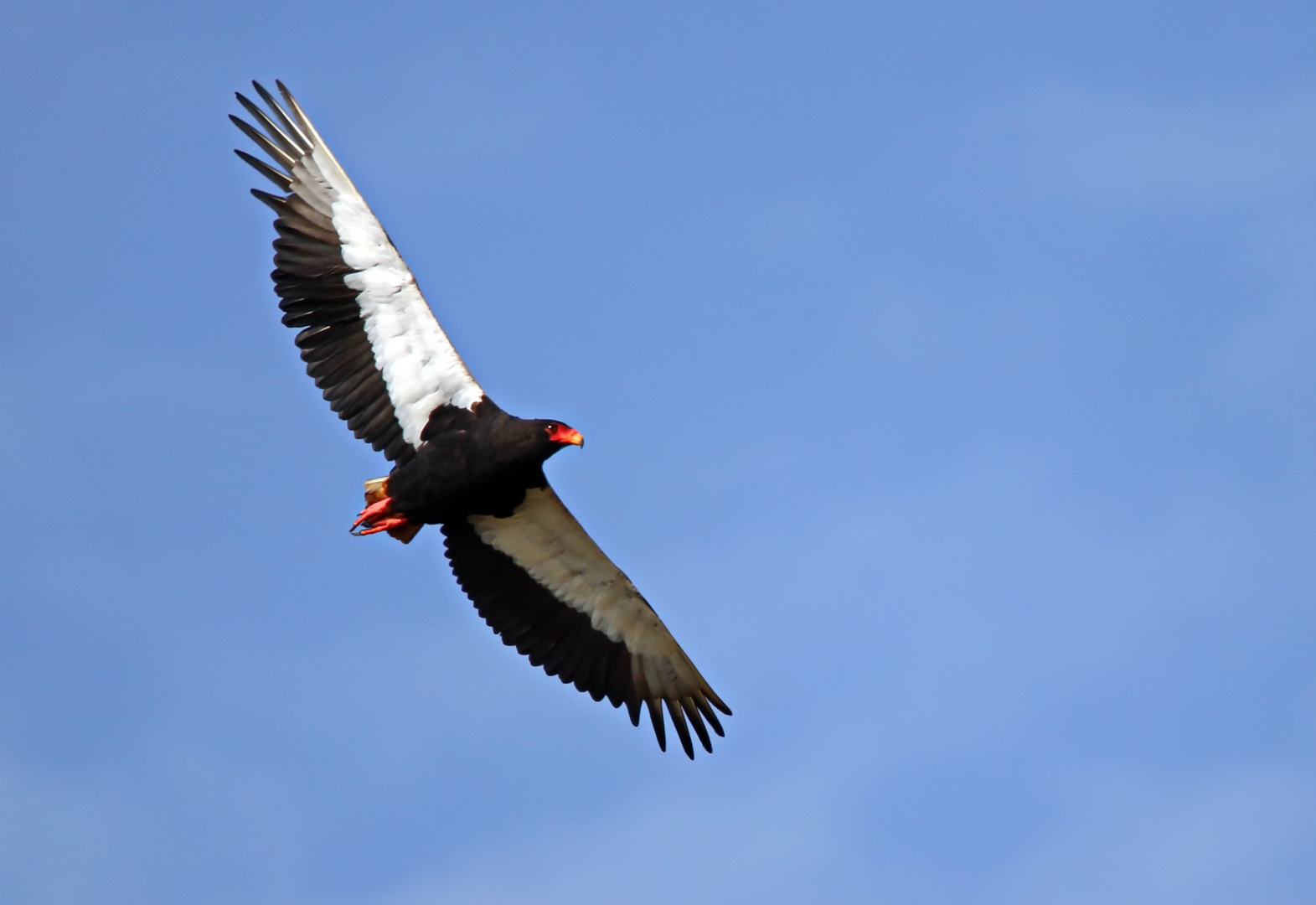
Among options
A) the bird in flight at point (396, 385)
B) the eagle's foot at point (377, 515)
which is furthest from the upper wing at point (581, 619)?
the eagle's foot at point (377, 515)

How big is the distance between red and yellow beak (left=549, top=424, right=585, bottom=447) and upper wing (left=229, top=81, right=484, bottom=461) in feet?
3.66

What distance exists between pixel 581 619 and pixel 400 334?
421 centimetres

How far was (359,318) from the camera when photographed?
770 inches

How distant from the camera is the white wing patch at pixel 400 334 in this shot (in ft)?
63.8

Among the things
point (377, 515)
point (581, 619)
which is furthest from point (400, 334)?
point (581, 619)

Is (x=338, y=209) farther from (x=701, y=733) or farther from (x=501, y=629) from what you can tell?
(x=701, y=733)

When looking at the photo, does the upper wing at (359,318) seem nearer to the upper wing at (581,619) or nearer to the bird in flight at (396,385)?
the bird in flight at (396,385)

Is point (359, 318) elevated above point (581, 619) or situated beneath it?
elevated above

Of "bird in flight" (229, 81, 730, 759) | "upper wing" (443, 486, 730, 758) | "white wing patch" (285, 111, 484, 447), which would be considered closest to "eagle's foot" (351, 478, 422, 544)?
"bird in flight" (229, 81, 730, 759)

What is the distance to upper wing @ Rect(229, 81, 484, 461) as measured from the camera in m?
19.5

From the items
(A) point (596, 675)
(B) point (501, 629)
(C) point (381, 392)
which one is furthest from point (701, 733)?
(C) point (381, 392)

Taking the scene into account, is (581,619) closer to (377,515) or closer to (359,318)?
(377,515)

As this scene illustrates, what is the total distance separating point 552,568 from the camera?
2095cm

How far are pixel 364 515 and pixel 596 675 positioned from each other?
368cm
